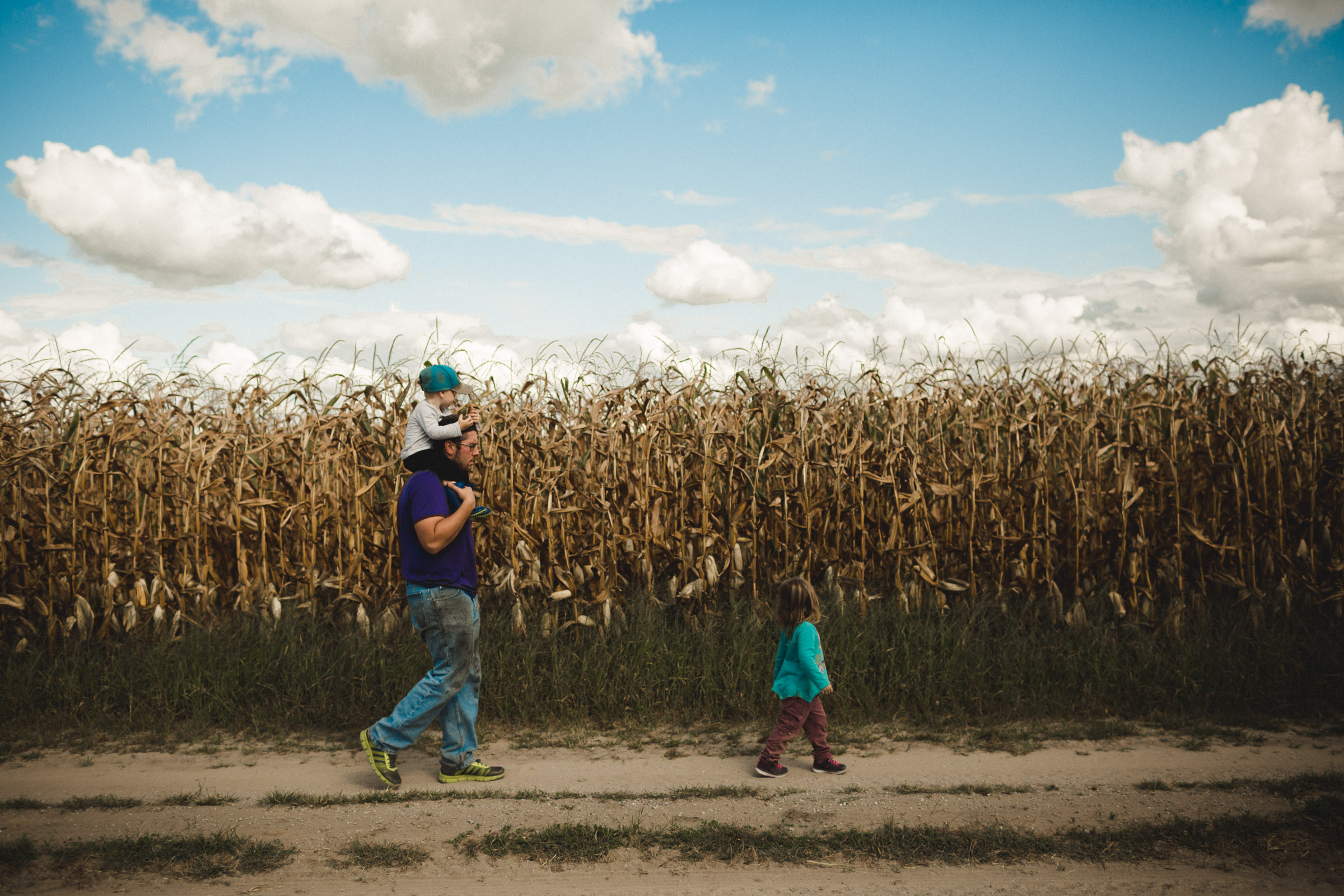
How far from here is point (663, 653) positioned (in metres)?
5.64

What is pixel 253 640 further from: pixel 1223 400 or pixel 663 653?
pixel 1223 400

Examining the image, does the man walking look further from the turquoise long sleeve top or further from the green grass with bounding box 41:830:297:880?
the turquoise long sleeve top

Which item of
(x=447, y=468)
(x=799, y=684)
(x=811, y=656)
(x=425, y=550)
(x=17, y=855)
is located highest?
(x=447, y=468)

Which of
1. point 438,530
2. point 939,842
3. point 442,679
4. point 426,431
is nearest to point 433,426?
point 426,431

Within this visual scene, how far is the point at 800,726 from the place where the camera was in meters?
4.55

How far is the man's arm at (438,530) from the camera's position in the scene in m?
4.32

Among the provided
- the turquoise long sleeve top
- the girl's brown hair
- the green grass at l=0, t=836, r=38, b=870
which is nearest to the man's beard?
the girl's brown hair

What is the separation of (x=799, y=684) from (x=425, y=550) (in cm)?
232

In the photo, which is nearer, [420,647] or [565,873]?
[565,873]

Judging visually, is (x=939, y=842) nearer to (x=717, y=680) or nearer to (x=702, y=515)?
(x=717, y=680)

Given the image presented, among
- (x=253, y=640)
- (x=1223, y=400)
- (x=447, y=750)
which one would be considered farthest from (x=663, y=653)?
(x=1223, y=400)

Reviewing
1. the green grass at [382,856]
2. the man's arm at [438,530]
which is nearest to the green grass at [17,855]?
the green grass at [382,856]

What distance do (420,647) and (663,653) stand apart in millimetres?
1825

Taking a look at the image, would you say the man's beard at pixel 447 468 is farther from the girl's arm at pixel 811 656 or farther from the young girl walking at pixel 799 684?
the girl's arm at pixel 811 656
